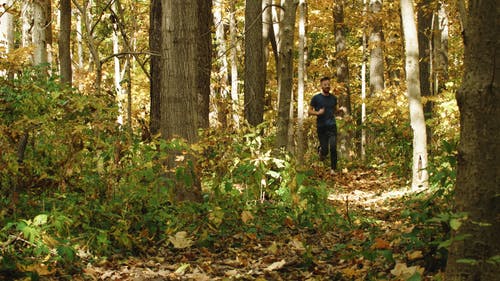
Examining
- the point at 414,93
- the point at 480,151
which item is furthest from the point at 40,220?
the point at 414,93

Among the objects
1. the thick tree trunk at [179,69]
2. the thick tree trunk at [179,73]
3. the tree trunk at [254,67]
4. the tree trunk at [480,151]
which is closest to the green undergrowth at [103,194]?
the thick tree trunk at [179,73]

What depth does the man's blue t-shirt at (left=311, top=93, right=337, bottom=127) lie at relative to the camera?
41.6 ft

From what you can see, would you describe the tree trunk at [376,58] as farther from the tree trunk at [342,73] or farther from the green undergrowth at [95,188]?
the green undergrowth at [95,188]

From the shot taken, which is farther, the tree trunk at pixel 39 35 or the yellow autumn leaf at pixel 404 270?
the tree trunk at pixel 39 35

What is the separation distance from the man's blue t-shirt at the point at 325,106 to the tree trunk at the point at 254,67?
122cm

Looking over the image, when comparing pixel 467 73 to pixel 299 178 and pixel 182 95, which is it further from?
pixel 182 95

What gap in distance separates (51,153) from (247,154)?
90.3 inches

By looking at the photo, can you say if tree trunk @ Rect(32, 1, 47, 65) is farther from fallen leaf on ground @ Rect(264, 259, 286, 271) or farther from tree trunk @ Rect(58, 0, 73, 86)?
fallen leaf on ground @ Rect(264, 259, 286, 271)

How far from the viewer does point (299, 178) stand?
6531 millimetres

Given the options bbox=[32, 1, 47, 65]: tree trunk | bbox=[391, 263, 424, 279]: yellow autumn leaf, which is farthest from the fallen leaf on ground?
bbox=[32, 1, 47, 65]: tree trunk

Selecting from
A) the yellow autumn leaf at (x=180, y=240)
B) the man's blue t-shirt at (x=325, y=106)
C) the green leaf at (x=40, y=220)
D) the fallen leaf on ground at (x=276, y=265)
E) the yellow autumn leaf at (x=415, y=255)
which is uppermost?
the man's blue t-shirt at (x=325, y=106)

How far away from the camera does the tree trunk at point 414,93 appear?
952 centimetres

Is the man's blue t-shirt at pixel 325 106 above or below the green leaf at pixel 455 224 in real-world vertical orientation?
above

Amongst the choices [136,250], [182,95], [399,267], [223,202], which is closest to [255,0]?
[182,95]
